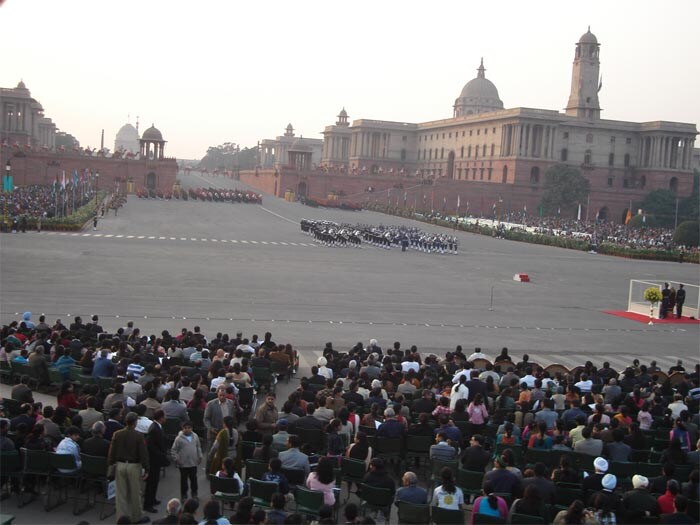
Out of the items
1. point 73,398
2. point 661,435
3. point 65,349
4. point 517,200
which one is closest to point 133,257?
point 65,349

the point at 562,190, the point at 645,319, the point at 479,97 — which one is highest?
the point at 479,97

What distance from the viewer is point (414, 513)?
9.12 m

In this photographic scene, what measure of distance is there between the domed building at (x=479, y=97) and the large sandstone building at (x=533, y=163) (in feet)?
83.7

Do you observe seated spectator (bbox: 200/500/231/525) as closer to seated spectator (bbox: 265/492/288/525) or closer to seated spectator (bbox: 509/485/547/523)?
seated spectator (bbox: 265/492/288/525)

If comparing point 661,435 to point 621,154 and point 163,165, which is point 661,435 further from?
point 621,154

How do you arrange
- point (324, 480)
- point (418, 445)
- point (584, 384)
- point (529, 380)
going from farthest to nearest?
point (529, 380) → point (584, 384) → point (418, 445) → point (324, 480)

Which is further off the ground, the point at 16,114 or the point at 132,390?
the point at 16,114

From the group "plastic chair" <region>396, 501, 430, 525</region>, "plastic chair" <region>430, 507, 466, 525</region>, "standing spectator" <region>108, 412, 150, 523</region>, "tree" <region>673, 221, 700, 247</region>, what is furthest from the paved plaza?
"tree" <region>673, 221, 700, 247</region>

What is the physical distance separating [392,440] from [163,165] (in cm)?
9778

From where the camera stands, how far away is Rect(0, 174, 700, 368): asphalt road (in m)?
24.9

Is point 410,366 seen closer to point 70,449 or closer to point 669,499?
point 669,499

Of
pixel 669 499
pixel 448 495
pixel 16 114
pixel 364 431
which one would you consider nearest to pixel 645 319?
pixel 364 431

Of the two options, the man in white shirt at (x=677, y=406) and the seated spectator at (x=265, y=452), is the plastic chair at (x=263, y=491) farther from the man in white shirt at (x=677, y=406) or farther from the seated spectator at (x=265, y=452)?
the man in white shirt at (x=677, y=406)

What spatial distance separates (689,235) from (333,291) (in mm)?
53654
